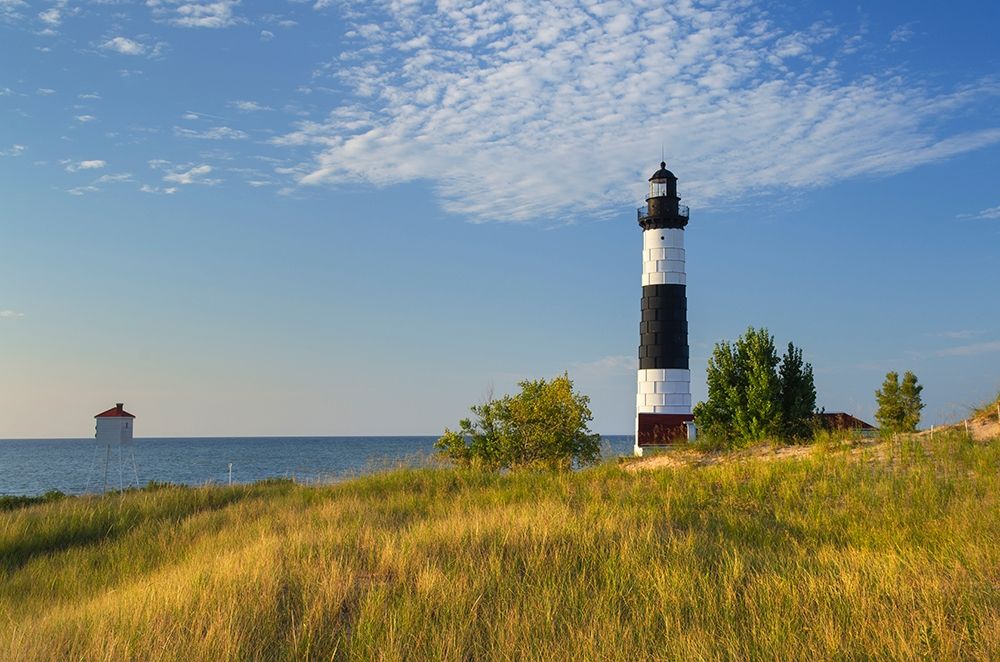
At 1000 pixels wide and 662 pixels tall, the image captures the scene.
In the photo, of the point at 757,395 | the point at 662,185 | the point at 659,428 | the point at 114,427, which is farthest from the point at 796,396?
the point at 114,427

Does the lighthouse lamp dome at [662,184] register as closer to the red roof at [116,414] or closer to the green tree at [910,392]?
the green tree at [910,392]

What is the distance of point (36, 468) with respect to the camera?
307ft

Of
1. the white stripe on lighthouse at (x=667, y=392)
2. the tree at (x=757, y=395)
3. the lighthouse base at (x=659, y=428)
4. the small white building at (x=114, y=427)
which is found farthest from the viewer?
the white stripe on lighthouse at (x=667, y=392)

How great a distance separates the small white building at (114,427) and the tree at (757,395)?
23039 mm

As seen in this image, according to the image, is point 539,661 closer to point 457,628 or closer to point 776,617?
point 457,628

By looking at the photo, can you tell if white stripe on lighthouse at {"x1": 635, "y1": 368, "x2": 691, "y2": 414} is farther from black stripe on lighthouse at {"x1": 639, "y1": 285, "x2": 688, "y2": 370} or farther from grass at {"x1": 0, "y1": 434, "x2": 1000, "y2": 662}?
grass at {"x1": 0, "y1": 434, "x2": 1000, "y2": 662}

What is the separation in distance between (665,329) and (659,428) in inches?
194

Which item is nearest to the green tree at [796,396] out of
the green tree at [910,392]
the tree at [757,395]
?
the tree at [757,395]

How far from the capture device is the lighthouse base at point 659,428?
34531mm

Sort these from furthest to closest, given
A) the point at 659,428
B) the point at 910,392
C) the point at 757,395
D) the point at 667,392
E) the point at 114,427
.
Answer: the point at 910,392 < the point at 667,392 < the point at 659,428 < the point at 114,427 < the point at 757,395

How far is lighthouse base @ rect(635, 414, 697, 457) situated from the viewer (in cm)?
3453

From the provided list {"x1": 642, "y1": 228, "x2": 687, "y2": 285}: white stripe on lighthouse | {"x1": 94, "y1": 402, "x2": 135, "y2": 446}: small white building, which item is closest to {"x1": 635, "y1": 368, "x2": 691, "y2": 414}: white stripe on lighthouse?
{"x1": 642, "y1": 228, "x2": 687, "y2": 285}: white stripe on lighthouse

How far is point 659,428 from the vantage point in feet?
117

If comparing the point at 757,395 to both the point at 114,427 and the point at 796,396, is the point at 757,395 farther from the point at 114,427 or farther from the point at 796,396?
the point at 114,427
